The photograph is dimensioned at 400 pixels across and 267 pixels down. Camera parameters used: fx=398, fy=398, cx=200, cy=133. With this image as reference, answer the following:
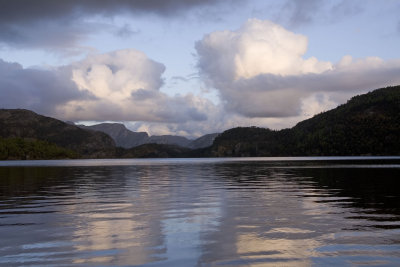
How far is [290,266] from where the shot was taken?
1481 cm

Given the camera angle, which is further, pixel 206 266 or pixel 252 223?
pixel 252 223

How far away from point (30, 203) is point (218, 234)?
72.3ft

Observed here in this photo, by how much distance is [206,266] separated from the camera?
48.6 ft

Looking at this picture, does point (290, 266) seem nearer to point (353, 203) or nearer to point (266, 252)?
point (266, 252)

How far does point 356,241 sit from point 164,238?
9.27m

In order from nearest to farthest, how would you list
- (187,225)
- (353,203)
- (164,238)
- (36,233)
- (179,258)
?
(179,258)
(164,238)
(36,233)
(187,225)
(353,203)

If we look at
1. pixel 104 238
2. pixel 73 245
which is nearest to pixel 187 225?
pixel 104 238

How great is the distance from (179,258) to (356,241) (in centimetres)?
877

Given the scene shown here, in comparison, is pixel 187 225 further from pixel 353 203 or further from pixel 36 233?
pixel 353 203

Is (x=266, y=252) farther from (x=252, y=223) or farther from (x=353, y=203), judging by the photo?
(x=353, y=203)

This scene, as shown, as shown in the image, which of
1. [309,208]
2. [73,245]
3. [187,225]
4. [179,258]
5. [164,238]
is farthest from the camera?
[309,208]

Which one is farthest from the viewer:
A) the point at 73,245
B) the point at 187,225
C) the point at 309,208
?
the point at 309,208

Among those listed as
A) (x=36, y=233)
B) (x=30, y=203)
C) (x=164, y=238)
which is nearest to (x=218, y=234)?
(x=164, y=238)

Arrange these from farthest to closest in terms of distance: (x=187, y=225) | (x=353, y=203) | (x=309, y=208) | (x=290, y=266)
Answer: (x=353, y=203) < (x=309, y=208) < (x=187, y=225) < (x=290, y=266)
